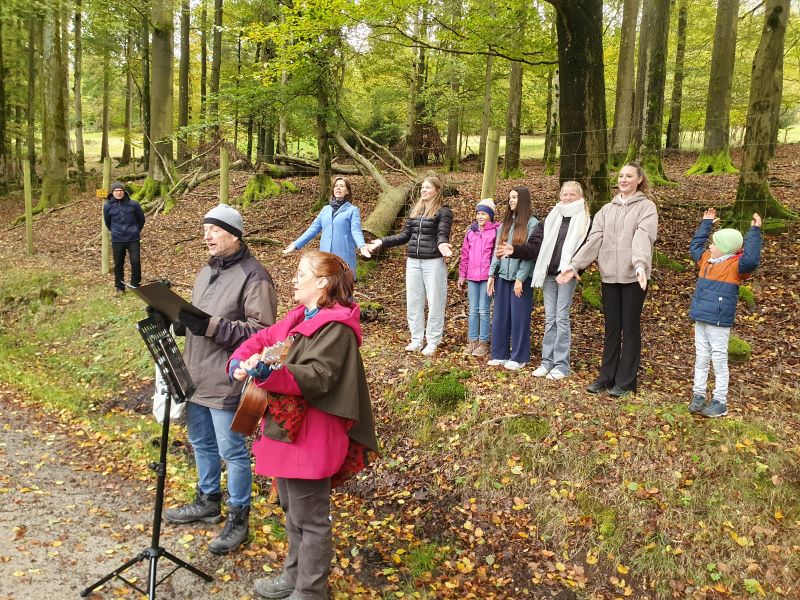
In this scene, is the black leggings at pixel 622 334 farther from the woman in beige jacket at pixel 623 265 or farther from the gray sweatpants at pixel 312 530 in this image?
the gray sweatpants at pixel 312 530

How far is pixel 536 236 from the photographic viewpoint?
5.82 meters

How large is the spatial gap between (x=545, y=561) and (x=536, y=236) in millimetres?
3123

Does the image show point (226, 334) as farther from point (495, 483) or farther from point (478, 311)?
point (478, 311)

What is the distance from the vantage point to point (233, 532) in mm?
3902

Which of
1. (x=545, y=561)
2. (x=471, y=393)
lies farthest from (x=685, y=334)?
(x=545, y=561)

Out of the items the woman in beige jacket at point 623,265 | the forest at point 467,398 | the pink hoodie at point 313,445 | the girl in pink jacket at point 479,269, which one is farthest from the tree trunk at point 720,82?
the pink hoodie at point 313,445

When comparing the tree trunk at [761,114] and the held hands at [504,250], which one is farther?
the tree trunk at [761,114]

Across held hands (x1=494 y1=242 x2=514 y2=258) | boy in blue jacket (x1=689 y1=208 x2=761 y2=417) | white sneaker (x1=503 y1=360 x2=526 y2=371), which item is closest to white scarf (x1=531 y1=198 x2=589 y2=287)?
held hands (x1=494 y1=242 x2=514 y2=258)

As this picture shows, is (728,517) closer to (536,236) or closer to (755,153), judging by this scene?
(536,236)

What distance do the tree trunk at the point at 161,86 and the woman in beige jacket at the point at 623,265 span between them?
41.3 feet

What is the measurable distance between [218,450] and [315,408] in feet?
5.15

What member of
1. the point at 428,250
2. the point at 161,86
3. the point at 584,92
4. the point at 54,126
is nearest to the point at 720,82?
the point at 584,92

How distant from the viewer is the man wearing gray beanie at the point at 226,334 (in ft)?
11.5

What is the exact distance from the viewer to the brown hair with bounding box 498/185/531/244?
5801 mm
